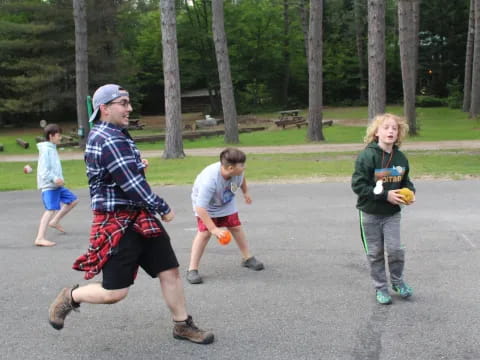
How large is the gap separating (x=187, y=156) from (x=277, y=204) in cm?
1002

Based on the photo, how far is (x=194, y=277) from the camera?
17.7 ft

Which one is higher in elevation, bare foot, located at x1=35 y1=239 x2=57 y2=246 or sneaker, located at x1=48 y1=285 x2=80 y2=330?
sneaker, located at x1=48 y1=285 x2=80 y2=330

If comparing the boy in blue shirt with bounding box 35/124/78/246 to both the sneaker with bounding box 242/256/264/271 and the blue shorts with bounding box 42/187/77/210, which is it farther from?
the sneaker with bounding box 242/256/264/271

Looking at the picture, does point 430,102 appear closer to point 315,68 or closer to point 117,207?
point 315,68

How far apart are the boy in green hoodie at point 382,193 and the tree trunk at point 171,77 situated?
14.2 m

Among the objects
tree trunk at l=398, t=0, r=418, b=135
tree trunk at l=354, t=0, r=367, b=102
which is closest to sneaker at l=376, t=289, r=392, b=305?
tree trunk at l=398, t=0, r=418, b=135

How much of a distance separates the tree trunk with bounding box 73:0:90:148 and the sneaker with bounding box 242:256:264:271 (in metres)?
20.0

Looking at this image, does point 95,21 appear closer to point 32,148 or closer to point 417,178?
point 32,148

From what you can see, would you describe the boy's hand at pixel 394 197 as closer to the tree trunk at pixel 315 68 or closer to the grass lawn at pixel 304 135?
the grass lawn at pixel 304 135

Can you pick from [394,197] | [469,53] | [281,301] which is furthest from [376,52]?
[469,53]

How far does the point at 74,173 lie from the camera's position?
16.0 metres

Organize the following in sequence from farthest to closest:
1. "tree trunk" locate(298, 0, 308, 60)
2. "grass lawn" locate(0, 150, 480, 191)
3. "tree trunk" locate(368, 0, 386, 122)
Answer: "tree trunk" locate(298, 0, 308, 60), "tree trunk" locate(368, 0, 386, 122), "grass lawn" locate(0, 150, 480, 191)

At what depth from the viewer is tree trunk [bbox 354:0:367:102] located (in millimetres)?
51219

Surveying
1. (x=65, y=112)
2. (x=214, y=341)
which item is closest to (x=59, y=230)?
(x=214, y=341)
